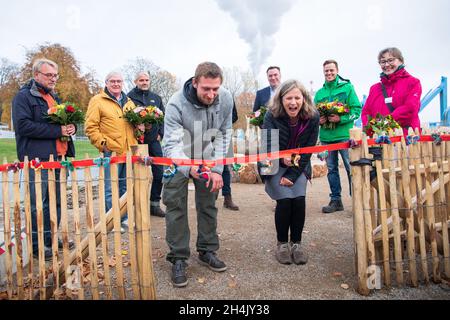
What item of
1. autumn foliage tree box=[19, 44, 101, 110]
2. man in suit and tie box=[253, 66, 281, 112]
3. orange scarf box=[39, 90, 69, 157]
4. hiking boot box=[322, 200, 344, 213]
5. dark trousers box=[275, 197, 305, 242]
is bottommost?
hiking boot box=[322, 200, 344, 213]

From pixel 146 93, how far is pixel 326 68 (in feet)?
10.1

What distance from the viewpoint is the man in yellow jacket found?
465 cm

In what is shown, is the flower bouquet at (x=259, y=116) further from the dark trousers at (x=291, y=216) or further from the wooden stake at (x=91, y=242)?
the wooden stake at (x=91, y=242)

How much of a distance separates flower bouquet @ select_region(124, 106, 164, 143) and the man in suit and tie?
1.81m

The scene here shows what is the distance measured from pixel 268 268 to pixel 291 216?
0.62 metres

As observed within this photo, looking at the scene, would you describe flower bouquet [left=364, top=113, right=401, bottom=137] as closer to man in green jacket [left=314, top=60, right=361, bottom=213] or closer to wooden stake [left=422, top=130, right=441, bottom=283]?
wooden stake [left=422, top=130, right=441, bottom=283]

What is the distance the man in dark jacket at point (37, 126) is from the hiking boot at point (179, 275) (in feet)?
5.62

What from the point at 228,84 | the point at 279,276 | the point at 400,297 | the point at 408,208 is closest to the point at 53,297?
the point at 279,276

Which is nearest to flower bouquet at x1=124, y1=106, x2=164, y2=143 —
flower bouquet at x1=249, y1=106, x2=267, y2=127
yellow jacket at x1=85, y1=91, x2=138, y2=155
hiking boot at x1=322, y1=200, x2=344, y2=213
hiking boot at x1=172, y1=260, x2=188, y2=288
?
yellow jacket at x1=85, y1=91, x2=138, y2=155

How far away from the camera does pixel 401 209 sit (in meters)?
3.15

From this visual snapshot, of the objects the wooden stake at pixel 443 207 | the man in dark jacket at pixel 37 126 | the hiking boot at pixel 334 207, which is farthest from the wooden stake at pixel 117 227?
the hiking boot at pixel 334 207

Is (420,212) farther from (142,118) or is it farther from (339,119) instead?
(142,118)

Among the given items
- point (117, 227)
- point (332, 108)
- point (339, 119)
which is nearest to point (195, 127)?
point (117, 227)

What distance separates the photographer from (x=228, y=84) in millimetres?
44594
